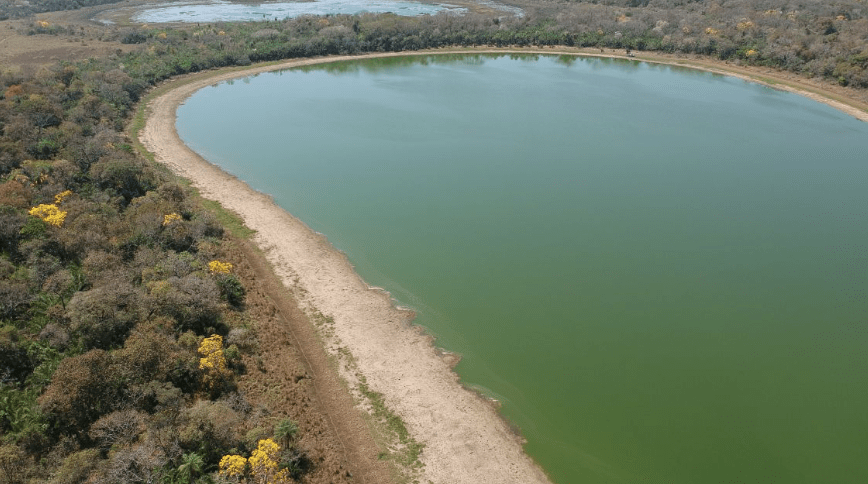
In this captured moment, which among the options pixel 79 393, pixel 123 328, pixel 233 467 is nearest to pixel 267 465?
pixel 233 467

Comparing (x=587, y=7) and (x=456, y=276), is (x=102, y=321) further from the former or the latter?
(x=587, y=7)

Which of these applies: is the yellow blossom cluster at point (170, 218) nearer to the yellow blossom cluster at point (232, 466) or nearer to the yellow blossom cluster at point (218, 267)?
the yellow blossom cluster at point (218, 267)

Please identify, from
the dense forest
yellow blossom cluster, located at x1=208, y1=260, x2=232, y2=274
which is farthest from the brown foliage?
yellow blossom cluster, located at x1=208, y1=260, x2=232, y2=274

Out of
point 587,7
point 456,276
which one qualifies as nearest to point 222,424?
point 456,276

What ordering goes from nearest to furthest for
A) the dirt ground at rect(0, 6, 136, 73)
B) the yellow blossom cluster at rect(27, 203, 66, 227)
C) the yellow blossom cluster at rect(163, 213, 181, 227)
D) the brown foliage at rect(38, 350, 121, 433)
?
1. the brown foliage at rect(38, 350, 121, 433)
2. the yellow blossom cluster at rect(27, 203, 66, 227)
3. the yellow blossom cluster at rect(163, 213, 181, 227)
4. the dirt ground at rect(0, 6, 136, 73)

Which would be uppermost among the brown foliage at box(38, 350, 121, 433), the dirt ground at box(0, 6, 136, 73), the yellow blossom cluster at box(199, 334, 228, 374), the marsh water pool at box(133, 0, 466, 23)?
the marsh water pool at box(133, 0, 466, 23)

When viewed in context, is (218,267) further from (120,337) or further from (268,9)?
(268,9)

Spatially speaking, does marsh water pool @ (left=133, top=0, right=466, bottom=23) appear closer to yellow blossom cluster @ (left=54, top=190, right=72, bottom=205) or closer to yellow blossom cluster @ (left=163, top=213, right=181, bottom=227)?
yellow blossom cluster @ (left=54, top=190, right=72, bottom=205)
